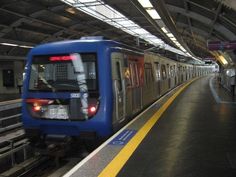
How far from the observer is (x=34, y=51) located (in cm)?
734

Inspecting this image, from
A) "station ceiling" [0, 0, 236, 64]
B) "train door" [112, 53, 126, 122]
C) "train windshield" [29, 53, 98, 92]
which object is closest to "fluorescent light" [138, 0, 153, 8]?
"station ceiling" [0, 0, 236, 64]

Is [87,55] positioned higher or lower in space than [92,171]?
higher

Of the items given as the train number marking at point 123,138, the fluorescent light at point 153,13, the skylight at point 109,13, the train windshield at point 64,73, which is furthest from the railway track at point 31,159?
the fluorescent light at point 153,13

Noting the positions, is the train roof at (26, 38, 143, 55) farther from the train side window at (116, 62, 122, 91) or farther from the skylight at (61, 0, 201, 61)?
the skylight at (61, 0, 201, 61)

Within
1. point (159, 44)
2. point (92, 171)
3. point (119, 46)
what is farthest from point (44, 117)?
point (159, 44)

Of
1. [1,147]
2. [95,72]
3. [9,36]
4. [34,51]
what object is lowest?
[1,147]

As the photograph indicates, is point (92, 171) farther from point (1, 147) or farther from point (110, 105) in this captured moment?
point (1, 147)

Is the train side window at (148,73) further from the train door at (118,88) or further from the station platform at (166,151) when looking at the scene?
the train door at (118,88)

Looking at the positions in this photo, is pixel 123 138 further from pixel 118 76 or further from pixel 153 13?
pixel 153 13

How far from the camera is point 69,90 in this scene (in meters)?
6.81

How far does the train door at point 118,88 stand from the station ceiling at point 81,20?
1660 mm

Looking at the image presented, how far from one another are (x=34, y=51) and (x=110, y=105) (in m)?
2.12

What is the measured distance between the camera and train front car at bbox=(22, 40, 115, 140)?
21.6ft

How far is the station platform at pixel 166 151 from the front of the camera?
14.8ft
